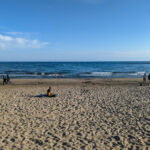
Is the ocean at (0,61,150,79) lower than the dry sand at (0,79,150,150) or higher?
higher

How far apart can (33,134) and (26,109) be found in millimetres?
3443

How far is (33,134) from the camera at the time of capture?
602 cm

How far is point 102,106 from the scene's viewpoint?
32.3ft

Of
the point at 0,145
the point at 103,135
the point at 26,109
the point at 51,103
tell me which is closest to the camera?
the point at 0,145

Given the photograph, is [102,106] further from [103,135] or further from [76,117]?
[103,135]

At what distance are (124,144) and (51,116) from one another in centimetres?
413

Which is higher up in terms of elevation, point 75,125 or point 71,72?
point 71,72

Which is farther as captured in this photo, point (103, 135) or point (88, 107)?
point (88, 107)

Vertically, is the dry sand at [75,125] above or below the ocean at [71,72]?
below

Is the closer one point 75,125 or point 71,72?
point 75,125

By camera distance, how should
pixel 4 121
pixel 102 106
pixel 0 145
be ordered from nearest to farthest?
pixel 0 145, pixel 4 121, pixel 102 106

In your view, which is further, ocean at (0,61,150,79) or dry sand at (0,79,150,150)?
ocean at (0,61,150,79)

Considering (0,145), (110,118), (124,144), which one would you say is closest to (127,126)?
(110,118)

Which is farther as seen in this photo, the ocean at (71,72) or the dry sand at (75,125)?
the ocean at (71,72)
